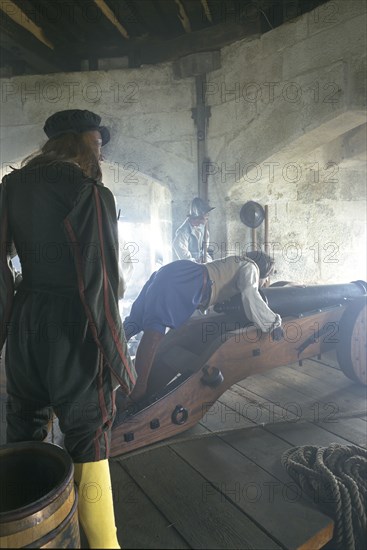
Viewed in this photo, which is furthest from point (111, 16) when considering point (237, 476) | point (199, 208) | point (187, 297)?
point (237, 476)

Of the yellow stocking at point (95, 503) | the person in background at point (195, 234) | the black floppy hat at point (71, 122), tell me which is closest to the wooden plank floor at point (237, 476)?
the yellow stocking at point (95, 503)

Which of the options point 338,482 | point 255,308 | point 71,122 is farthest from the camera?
point 255,308

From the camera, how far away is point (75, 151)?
146 cm

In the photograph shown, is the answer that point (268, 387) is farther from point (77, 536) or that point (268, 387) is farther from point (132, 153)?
point (132, 153)

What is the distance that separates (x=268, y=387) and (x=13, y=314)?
6.52 ft

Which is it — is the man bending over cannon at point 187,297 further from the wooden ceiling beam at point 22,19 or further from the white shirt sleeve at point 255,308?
the wooden ceiling beam at point 22,19

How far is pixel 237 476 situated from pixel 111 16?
4.10m

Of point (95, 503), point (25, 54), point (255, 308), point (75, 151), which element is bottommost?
point (95, 503)

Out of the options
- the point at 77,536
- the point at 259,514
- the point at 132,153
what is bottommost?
the point at 259,514

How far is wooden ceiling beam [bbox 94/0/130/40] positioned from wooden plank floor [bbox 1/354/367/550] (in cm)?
345

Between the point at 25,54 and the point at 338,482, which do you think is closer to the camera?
the point at 338,482

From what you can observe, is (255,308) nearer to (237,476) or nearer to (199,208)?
(237,476)

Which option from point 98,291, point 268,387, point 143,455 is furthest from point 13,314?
point 268,387

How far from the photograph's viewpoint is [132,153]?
15.3ft
